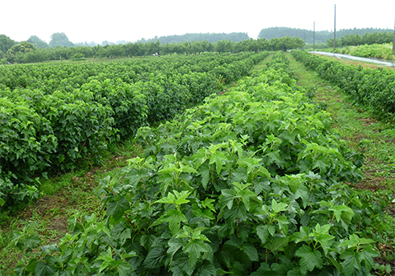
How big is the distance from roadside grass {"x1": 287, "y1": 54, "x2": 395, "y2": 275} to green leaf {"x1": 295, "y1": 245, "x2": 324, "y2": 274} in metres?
2.00

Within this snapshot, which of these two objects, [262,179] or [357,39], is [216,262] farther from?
[357,39]

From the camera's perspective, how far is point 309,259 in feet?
4.82

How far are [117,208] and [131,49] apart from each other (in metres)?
82.6

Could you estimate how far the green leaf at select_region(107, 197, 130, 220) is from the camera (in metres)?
1.77

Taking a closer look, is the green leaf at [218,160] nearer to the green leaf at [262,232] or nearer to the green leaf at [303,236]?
the green leaf at [262,232]

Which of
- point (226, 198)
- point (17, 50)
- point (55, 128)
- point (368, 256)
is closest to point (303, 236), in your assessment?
point (368, 256)

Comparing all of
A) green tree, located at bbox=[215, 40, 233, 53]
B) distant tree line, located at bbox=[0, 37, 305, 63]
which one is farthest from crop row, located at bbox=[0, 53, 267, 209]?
green tree, located at bbox=[215, 40, 233, 53]

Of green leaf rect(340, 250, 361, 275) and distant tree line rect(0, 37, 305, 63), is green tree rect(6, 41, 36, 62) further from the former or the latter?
green leaf rect(340, 250, 361, 275)

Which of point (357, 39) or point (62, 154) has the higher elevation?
point (357, 39)

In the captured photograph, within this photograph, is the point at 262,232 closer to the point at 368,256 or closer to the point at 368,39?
the point at 368,256

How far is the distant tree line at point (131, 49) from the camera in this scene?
72.1 m

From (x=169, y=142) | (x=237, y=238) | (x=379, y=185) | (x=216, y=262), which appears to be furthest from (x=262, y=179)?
(x=379, y=185)

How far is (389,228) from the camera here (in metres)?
3.52

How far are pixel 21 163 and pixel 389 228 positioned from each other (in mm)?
6112
